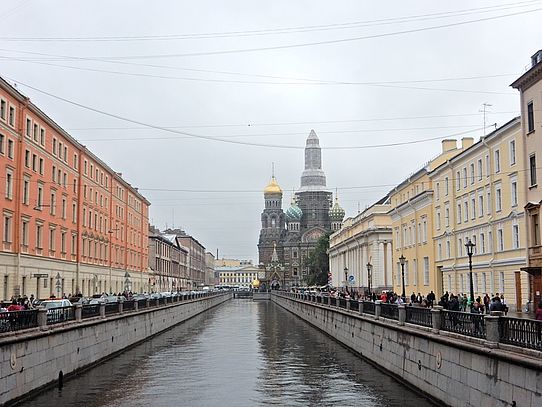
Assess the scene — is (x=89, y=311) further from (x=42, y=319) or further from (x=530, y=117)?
(x=530, y=117)

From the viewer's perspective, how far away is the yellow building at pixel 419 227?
205ft

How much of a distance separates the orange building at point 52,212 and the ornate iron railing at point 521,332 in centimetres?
3539

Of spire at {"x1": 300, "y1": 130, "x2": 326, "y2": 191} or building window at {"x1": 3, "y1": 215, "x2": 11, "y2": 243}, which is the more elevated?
spire at {"x1": 300, "y1": 130, "x2": 326, "y2": 191}

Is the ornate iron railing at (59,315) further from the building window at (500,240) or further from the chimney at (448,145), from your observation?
the chimney at (448,145)

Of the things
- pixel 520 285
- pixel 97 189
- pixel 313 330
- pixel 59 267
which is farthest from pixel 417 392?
pixel 97 189

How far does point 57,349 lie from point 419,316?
12417mm

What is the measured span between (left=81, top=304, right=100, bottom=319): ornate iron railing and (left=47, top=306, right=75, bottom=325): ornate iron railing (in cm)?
144

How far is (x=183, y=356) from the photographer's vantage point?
115ft

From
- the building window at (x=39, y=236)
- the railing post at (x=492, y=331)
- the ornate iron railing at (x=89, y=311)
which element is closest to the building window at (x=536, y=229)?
the ornate iron railing at (x=89, y=311)

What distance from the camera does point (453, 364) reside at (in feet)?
61.8

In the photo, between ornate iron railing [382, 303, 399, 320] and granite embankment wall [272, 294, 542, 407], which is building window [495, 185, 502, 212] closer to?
granite embankment wall [272, 294, 542, 407]

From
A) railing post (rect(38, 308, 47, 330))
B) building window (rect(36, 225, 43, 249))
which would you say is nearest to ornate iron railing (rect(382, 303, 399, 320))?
railing post (rect(38, 308, 47, 330))

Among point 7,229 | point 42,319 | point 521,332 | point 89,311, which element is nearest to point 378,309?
point 89,311

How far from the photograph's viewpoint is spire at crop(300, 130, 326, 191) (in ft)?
630
